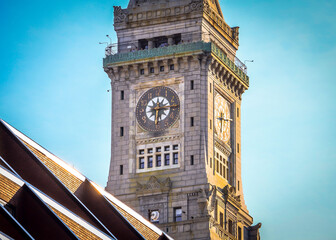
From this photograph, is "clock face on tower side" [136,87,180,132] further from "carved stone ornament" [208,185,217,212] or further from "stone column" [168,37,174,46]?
"carved stone ornament" [208,185,217,212]

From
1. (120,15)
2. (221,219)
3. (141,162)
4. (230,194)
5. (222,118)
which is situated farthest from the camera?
(120,15)

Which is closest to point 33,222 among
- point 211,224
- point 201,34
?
point 211,224

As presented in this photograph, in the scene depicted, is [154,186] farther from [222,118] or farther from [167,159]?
[222,118]

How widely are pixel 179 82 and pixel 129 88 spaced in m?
5.55

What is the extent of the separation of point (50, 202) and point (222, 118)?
76.2 m

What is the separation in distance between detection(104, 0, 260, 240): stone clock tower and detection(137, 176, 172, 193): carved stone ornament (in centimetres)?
10

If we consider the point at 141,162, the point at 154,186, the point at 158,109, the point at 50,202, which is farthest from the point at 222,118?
the point at 50,202

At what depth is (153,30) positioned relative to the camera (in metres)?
124

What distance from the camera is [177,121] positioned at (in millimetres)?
119812

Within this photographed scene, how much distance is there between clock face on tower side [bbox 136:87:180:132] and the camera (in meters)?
120

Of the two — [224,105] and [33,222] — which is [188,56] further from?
[33,222]

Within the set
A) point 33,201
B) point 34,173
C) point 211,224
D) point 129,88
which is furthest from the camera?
point 129,88

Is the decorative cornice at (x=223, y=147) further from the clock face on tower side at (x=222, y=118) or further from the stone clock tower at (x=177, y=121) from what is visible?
the clock face on tower side at (x=222, y=118)

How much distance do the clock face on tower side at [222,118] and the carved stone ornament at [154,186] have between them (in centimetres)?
862
